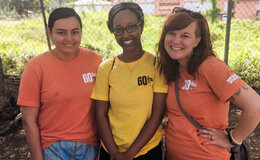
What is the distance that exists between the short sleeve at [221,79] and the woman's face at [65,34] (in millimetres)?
1064

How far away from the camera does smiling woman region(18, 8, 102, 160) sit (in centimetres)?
186

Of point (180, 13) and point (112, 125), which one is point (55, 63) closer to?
point (112, 125)

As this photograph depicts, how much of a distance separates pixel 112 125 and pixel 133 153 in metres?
0.28

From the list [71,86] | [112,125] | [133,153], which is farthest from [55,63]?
[133,153]

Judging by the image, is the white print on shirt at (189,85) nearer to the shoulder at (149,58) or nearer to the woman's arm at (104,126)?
the shoulder at (149,58)

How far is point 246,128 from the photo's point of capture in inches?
65.7

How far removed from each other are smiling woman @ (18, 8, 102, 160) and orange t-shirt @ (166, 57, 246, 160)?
74 centimetres

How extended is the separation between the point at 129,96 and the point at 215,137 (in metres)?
0.71

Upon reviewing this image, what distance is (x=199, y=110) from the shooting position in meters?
1.74

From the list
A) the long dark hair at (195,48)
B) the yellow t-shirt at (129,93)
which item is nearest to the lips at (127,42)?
the yellow t-shirt at (129,93)

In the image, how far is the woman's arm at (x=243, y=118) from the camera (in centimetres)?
156

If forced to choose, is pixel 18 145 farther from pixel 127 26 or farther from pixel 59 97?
pixel 127 26

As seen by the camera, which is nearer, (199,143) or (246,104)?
(246,104)

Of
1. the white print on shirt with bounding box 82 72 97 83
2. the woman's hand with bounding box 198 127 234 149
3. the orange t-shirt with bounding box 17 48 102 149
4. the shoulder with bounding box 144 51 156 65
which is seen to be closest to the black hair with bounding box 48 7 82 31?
the orange t-shirt with bounding box 17 48 102 149
